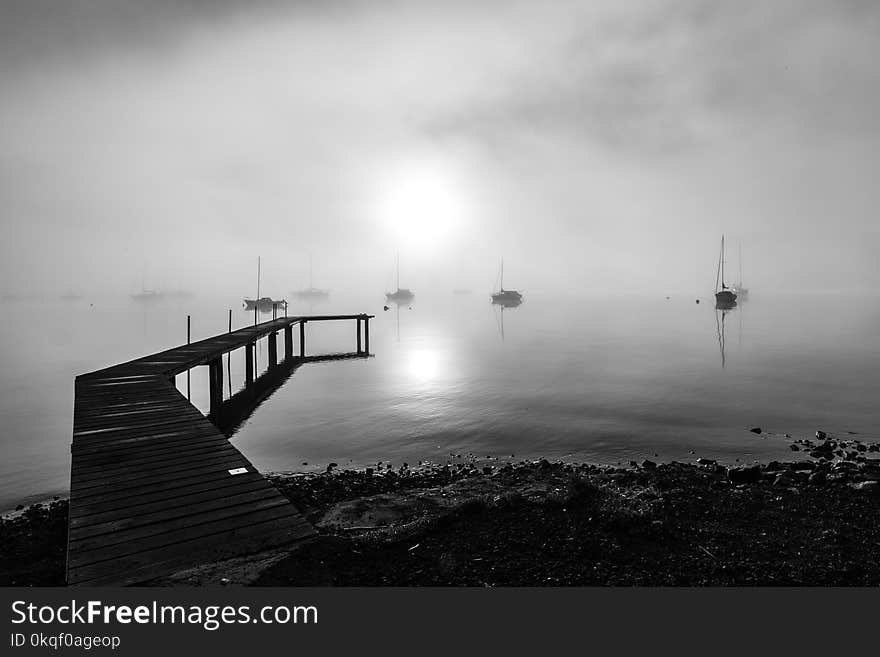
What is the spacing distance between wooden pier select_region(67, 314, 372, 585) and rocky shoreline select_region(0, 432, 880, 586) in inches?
29.1

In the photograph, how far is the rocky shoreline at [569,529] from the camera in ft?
19.1

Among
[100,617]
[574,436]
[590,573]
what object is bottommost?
[574,436]

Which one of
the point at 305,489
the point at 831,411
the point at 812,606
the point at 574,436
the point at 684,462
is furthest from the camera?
the point at 831,411

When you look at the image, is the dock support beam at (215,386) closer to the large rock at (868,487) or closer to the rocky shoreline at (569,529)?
the rocky shoreline at (569,529)

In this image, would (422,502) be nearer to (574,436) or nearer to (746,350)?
(574,436)

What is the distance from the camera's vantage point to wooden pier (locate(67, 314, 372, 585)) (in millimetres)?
5246

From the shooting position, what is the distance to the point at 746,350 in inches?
1791

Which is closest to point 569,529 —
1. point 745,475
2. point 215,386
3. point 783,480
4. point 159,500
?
point 159,500

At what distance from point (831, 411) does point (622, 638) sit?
79.0 feet

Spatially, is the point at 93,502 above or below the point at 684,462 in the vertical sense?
above

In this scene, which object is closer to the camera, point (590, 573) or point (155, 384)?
point (590, 573)

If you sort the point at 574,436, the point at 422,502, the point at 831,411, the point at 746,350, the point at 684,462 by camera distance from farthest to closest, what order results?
the point at 746,350 → the point at 831,411 → the point at 574,436 → the point at 684,462 → the point at 422,502

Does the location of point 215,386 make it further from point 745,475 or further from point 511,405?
point 745,475

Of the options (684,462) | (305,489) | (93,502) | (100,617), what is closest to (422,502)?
(305,489)
